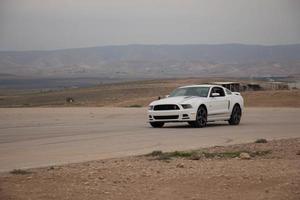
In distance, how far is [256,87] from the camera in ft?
195

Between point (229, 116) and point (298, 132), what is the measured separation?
404 centimetres

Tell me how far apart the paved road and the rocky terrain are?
1387 mm

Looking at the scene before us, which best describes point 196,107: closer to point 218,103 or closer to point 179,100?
point 179,100

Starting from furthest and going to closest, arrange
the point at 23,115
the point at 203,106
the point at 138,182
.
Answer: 1. the point at 23,115
2. the point at 203,106
3. the point at 138,182

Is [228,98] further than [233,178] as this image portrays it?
Yes

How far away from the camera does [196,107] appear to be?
73.5ft

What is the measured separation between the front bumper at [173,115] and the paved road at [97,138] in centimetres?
44

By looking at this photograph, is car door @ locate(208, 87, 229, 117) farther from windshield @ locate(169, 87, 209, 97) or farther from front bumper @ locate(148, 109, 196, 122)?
front bumper @ locate(148, 109, 196, 122)

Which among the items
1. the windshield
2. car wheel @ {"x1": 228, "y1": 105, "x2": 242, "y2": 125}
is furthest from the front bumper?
car wheel @ {"x1": 228, "y1": 105, "x2": 242, "y2": 125}

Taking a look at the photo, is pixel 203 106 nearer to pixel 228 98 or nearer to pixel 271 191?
pixel 228 98

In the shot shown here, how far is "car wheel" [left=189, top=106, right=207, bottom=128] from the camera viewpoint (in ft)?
74.0

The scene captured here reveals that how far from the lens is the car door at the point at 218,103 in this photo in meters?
23.3

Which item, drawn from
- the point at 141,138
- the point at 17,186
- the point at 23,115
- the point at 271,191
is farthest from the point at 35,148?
the point at 23,115

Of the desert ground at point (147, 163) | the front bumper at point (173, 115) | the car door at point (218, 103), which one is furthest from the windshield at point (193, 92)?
the desert ground at point (147, 163)
